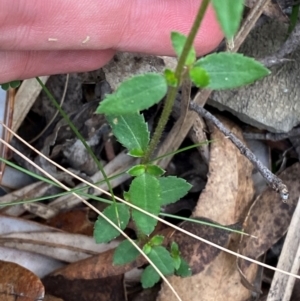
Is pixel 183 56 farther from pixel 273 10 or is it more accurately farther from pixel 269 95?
pixel 269 95

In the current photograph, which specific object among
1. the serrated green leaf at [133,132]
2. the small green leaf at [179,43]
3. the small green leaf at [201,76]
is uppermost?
the small green leaf at [179,43]

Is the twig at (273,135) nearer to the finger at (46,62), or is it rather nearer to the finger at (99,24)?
the finger at (99,24)

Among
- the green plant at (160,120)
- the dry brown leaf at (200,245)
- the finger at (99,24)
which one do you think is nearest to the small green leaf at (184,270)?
the green plant at (160,120)

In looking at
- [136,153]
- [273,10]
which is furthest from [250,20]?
[136,153]

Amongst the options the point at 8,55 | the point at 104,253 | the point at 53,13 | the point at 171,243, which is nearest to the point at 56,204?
the point at 104,253

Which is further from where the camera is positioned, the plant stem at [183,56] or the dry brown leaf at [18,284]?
the dry brown leaf at [18,284]

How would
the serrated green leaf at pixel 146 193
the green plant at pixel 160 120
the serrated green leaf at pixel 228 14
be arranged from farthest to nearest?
the serrated green leaf at pixel 146 193
the green plant at pixel 160 120
the serrated green leaf at pixel 228 14

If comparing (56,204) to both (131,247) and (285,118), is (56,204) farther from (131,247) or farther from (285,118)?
(285,118)
